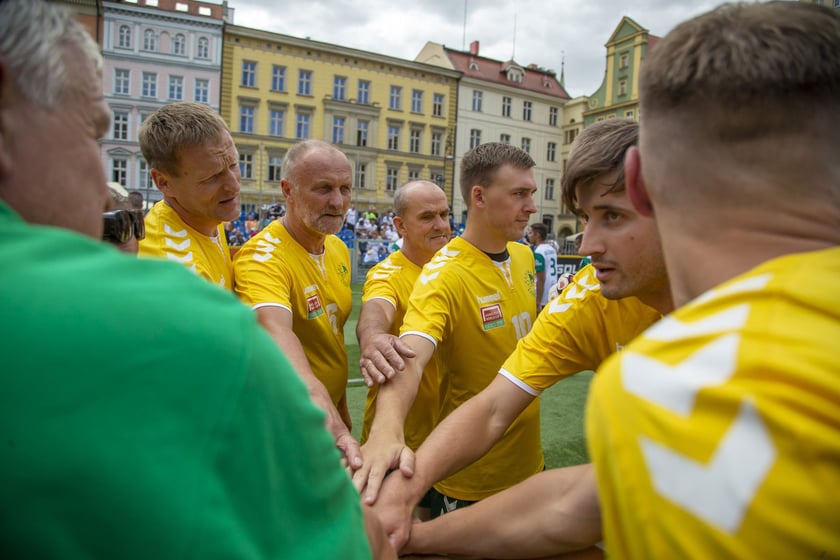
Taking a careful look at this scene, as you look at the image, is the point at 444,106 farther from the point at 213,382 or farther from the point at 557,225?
the point at 213,382

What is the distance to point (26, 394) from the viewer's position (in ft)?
1.98

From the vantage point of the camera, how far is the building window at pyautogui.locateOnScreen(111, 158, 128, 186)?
34.3 m

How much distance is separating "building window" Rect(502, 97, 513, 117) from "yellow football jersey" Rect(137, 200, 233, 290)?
152 ft

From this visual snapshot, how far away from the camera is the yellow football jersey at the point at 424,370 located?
327cm

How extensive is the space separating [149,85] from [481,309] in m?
39.8

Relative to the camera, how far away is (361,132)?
40.5 metres

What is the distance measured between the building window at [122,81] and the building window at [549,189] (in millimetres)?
33565

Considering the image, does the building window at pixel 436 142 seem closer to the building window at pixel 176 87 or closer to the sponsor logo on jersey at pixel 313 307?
the building window at pixel 176 87

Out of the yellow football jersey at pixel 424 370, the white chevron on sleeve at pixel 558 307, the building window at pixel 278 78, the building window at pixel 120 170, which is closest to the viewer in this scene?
the white chevron on sleeve at pixel 558 307

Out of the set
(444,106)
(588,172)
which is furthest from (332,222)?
(444,106)

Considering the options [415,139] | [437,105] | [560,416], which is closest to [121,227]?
[560,416]

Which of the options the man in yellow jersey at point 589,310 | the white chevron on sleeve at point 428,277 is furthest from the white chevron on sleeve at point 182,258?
the man in yellow jersey at point 589,310

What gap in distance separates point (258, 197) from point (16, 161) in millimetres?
36851

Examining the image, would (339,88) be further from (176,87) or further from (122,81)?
(122,81)
